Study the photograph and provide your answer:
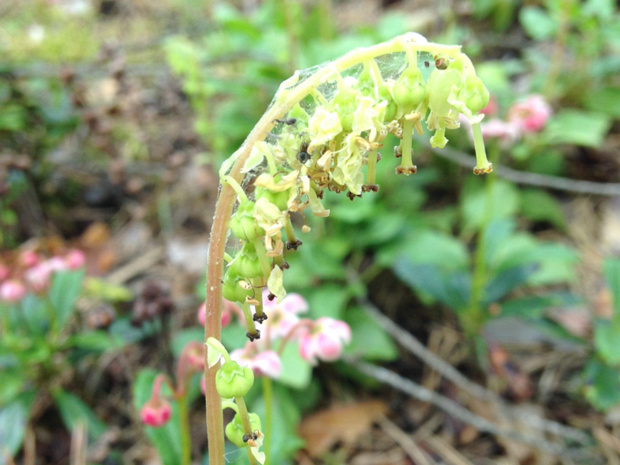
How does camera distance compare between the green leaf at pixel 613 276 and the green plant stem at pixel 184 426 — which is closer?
the green plant stem at pixel 184 426

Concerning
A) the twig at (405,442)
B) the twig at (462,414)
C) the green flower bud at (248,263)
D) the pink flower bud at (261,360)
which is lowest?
the twig at (405,442)

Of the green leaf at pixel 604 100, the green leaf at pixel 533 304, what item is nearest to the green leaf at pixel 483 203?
the green leaf at pixel 533 304

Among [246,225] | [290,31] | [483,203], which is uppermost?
[290,31]

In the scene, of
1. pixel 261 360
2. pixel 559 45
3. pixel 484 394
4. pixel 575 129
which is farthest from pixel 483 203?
pixel 261 360

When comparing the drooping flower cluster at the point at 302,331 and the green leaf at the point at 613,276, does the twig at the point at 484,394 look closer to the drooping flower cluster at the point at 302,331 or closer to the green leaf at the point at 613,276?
the green leaf at the point at 613,276

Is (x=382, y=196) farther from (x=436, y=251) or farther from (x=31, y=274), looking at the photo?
(x=31, y=274)

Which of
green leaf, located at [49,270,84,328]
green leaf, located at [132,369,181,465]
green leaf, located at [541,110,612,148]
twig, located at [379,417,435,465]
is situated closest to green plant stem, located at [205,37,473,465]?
green leaf, located at [132,369,181,465]
